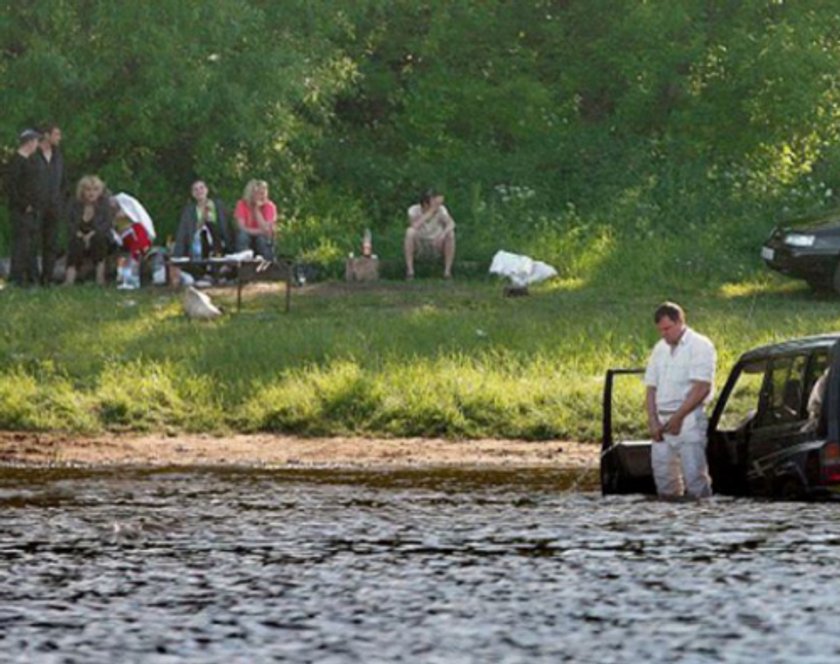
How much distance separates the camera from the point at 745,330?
29.4 m

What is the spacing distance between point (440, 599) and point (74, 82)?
21381 millimetres

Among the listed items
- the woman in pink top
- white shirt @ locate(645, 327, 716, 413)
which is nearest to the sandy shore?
white shirt @ locate(645, 327, 716, 413)

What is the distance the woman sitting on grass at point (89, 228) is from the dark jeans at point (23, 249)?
393 mm

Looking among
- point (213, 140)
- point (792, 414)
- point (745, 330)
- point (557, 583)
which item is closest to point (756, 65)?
point (213, 140)

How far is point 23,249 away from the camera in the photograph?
3453 centimetres

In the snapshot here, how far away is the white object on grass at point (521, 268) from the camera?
34.5 m

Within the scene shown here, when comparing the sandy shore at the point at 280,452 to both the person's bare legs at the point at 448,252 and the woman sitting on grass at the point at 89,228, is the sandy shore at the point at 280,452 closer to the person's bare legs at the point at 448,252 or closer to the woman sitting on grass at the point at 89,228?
the woman sitting on grass at the point at 89,228

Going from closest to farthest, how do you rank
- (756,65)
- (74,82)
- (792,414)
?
(792,414)
(74,82)
(756,65)

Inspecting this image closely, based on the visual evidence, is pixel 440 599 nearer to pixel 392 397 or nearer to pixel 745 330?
pixel 392 397

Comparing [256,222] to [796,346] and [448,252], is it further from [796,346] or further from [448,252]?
[796,346]

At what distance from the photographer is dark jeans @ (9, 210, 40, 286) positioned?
3441 centimetres

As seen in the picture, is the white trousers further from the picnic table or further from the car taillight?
the picnic table

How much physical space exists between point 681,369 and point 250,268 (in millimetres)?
12112

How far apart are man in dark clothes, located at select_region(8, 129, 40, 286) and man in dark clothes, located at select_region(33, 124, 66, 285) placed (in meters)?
0.08
